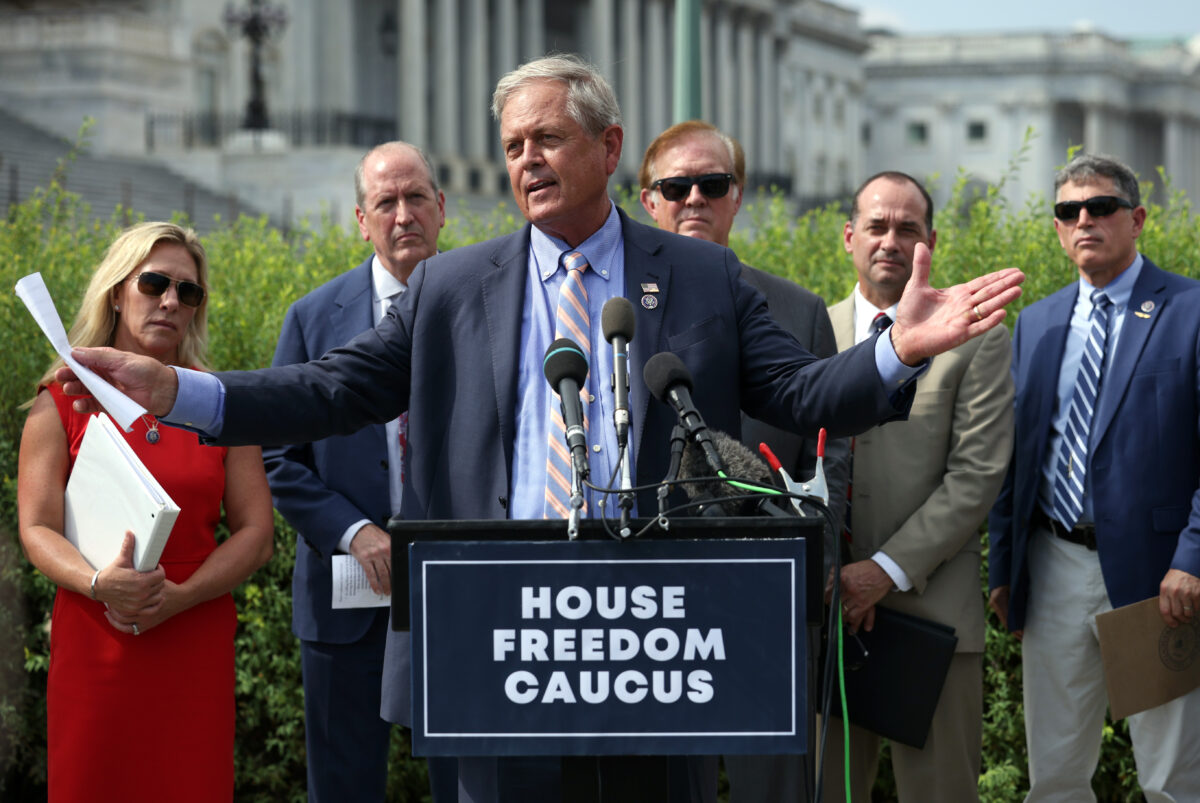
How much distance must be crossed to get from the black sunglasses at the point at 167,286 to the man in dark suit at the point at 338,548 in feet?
2.18

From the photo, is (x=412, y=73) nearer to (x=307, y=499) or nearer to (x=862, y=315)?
(x=862, y=315)

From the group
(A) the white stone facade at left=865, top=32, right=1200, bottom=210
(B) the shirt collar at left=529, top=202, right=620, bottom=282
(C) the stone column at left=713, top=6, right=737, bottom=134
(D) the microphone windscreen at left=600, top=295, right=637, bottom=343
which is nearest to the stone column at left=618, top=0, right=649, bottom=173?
(C) the stone column at left=713, top=6, right=737, bottom=134

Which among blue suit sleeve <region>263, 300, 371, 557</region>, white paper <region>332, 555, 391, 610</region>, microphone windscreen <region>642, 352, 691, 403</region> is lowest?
white paper <region>332, 555, 391, 610</region>

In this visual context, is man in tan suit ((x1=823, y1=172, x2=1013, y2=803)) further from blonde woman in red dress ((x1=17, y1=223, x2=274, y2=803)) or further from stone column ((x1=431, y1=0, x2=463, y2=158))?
stone column ((x1=431, y1=0, x2=463, y2=158))

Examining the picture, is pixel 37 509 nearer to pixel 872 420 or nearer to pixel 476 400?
pixel 476 400

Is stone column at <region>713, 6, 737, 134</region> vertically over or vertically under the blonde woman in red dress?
over

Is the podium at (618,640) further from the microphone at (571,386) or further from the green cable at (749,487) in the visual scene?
the microphone at (571,386)

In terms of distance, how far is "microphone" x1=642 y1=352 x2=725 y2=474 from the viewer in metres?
3.47

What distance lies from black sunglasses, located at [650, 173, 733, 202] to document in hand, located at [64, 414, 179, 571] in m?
2.24

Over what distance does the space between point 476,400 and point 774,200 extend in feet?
22.5

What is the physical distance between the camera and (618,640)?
3426 mm

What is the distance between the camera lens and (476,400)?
4.16m

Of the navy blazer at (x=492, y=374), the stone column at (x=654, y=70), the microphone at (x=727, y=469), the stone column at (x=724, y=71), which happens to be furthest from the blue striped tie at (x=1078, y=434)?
the stone column at (x=724, y=71)

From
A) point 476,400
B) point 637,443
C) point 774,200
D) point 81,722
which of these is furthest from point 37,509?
point 774,200
